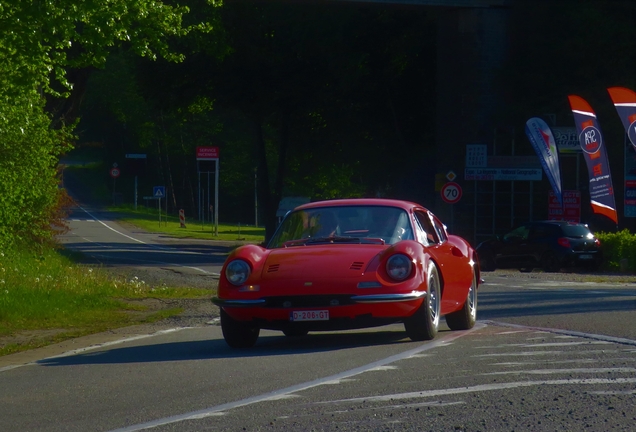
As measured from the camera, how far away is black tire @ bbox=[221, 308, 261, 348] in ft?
33.3

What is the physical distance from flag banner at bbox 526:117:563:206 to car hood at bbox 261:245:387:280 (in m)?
22.2

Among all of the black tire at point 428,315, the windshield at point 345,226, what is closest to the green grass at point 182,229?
the windshield at point 345,226

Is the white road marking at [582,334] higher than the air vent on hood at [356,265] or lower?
lower

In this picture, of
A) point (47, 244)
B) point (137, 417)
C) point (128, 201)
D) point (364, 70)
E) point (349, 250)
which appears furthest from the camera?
point (128, 201)

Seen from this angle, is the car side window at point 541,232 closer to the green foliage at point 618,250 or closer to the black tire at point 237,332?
the green foliage at point 618,250

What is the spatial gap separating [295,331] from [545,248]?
1847cm

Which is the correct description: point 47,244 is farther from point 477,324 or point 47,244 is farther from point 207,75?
point 207,75

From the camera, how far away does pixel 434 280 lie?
10.3 metres

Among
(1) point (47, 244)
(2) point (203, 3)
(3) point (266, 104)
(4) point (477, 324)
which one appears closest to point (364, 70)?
(3) point (266, 104)

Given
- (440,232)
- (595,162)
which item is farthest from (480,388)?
(595,162)

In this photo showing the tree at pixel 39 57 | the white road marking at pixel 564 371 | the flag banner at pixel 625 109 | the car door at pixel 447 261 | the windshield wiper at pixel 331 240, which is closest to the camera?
the white road marking at pixel 564 371

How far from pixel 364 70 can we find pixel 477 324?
3139 centimetres

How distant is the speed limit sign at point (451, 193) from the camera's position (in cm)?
3659

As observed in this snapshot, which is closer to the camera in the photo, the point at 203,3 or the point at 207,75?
the point at 203,3
